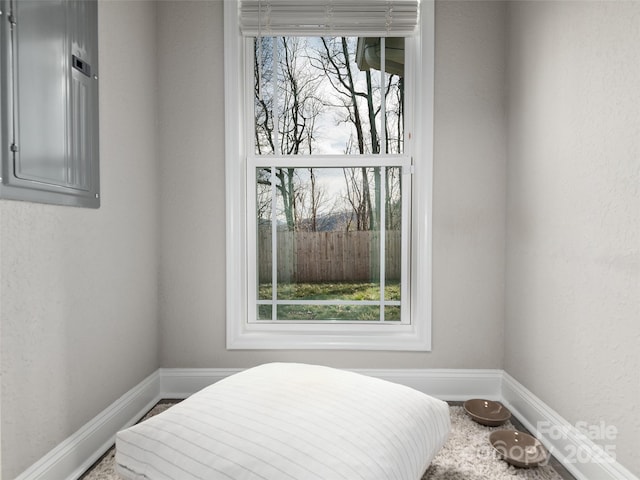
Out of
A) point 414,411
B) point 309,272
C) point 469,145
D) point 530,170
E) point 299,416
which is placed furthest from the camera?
point 309,272

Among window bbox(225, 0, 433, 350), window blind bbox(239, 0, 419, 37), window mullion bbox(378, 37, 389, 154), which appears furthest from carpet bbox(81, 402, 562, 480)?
window blind bbox(239, 0, 419, 37)

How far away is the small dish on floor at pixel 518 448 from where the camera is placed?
1494 millimetres

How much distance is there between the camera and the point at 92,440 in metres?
1.56

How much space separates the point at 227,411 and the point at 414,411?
628mm

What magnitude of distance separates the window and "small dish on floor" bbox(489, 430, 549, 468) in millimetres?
655

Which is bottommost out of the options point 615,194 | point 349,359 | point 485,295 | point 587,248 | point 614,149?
point 349,359

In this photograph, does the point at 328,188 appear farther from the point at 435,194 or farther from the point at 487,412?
the point at 487,412

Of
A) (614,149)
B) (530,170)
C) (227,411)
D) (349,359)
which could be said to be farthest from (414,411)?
(530,170)

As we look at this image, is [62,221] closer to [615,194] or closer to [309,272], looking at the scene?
[309,272]

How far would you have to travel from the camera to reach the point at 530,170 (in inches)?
73.0

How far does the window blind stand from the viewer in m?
2.12

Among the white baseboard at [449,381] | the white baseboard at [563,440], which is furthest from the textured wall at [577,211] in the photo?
the white baseboard at [449,381]

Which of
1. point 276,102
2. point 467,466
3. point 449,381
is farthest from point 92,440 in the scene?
point 276,102

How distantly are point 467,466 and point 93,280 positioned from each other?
159cm
